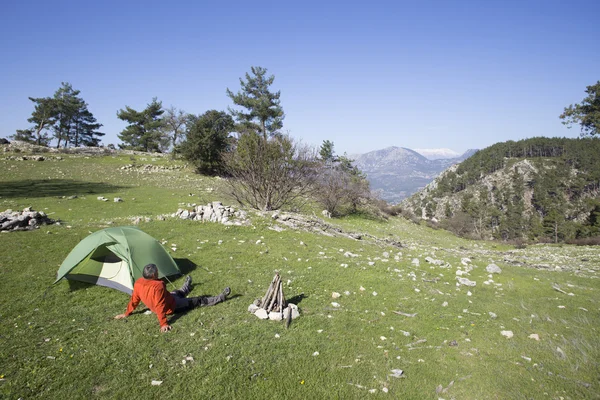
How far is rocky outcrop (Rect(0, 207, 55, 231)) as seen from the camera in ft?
44.4

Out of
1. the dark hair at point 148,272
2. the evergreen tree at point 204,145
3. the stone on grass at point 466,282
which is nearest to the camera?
the dark hair at point 148,272

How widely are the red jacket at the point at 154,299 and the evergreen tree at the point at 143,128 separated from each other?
64.6 m

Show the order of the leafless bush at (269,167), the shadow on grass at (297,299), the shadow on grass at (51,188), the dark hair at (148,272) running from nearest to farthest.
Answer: the dark hair at (148,272) → the shadow on grass at (297,299) → the leafless bush at (269,167) → the shadow on grass at (51,188)

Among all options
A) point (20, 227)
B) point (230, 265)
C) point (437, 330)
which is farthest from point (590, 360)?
point (20, 227)

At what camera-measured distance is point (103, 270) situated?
30.8 ft

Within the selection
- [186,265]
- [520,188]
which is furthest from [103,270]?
[520,188]

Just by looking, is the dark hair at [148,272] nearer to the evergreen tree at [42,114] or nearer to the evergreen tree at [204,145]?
the evergreen tree at [204,145]

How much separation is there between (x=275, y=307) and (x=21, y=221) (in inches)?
559

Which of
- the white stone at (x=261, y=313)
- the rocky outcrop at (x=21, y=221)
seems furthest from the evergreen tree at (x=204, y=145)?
the white stone at (x=261, y=313)

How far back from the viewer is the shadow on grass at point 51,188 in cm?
2493

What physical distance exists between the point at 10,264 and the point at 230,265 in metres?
7.36

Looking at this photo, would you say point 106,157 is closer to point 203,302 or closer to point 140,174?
point 140,174

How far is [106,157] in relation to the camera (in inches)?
1937

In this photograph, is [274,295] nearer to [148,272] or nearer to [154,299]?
[154,299]
